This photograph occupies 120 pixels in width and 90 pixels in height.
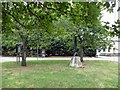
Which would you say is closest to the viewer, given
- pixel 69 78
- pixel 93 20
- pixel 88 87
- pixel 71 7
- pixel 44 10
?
pixel 93 20

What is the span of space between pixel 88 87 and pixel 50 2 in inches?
73.4

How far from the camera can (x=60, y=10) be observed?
4.81 feet

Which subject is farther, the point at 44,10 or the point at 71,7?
the point at 44,10

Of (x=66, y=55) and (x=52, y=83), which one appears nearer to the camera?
(x=52, y=83)

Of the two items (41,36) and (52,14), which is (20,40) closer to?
(41,36)

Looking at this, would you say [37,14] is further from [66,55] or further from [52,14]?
[66,55]

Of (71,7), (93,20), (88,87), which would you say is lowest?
(88,87)

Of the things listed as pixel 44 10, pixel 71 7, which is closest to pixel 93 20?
pixel 71 7

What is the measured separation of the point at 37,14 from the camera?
5.31 ft

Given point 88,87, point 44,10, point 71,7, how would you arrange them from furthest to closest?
point 88,87, point 44,10, point 71,7

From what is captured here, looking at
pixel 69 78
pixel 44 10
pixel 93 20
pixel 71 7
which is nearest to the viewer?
pixel 93 20

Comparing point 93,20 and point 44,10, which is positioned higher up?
point 44,10

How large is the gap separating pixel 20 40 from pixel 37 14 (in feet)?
12.3

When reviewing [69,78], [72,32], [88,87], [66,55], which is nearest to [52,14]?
[88,87]
